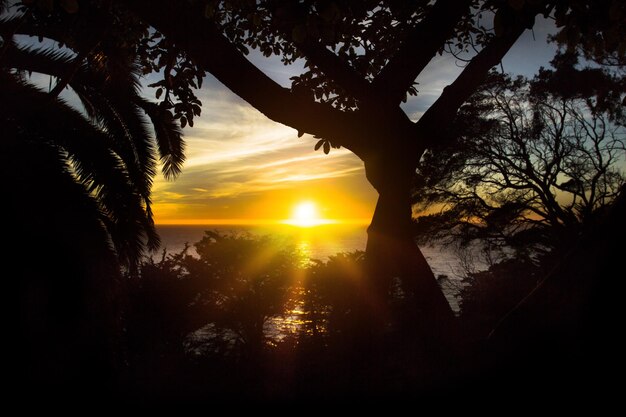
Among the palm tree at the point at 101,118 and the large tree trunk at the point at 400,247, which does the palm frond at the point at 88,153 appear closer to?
the palm tree at the point at 101,118

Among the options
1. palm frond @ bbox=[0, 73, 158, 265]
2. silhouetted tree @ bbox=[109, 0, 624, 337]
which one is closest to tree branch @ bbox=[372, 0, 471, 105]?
silhouetted tree @ bbox=[109, 0, 624, 337]

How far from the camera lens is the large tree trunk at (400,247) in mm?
5035

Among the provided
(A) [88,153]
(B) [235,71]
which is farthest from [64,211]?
(B) [235,71]

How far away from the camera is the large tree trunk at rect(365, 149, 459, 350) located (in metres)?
5.04

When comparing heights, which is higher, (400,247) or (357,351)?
(400,247)

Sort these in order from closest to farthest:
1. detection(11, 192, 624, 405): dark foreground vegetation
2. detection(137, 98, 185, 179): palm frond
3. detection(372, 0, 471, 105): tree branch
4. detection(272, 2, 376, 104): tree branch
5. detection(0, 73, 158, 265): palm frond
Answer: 1. detection(11, 192, 624, 405): dark foreground vegetation
2. detection(372, 0, 471, 105): tree branch
3. detection(272, 2, 376, 104): tree branch
4. detection(0, 73, 158, 265): palm frond
5. detection(137, 98, 185, 179): palm frond

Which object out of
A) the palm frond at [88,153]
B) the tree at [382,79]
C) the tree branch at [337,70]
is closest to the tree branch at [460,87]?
the tree at [382,79]

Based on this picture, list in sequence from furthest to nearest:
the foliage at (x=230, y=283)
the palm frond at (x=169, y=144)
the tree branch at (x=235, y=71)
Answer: the foliage at (x=230, y=283) → the palm frond at (x=169, y=144) → the tree branch at (x=235, y=71)

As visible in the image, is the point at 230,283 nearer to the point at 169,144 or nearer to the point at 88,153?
the point at 169,144

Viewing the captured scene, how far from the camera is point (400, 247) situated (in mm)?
5223

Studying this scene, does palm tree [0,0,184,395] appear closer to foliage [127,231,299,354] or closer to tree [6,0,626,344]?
tree [6,0,626,344]

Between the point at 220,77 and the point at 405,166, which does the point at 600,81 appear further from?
the point at 220,77

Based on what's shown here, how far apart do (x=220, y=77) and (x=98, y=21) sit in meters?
3.45

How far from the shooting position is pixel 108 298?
228 inches
